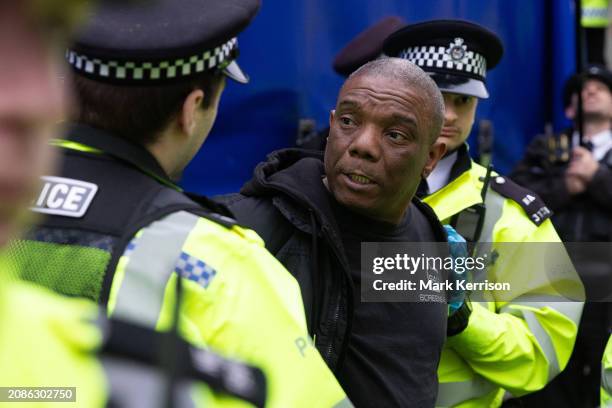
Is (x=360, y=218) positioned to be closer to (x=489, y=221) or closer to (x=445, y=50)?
(x=489, y=221)

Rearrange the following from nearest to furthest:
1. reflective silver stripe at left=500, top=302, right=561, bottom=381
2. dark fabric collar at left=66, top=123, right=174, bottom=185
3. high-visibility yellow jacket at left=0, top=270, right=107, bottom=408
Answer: high-visibility yellow jacket at left=0, top=270, right=107, bottom=408 < dark fabric collar at left=66, top=123, right=174, bottom=185 < reflective silver stripe at left=500, top=302, right=561, bottom=381

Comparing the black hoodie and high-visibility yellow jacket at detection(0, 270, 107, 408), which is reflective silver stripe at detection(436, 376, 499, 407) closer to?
the black hoodie

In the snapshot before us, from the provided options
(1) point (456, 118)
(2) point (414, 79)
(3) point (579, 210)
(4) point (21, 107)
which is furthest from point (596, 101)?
(4) point (21, 107)

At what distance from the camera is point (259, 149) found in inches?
176

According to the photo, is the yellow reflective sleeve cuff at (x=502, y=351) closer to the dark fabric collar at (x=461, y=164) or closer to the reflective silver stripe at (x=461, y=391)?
the reflective silver stripe at (x=461, y=391)

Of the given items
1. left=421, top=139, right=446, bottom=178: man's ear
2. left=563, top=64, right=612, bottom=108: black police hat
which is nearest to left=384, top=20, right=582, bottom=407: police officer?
left=421, top=139, right=446, bottom=178: man's ear

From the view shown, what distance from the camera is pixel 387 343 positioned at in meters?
2.54

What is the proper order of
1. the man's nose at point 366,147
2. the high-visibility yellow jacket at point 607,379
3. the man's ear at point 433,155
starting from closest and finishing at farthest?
the man's nose at point 366,147 → the man's ear at point 433,155 → the high-visibility yellow jacket at point 607,379

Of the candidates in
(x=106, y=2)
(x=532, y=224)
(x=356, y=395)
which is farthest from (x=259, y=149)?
(x=106, y=2)

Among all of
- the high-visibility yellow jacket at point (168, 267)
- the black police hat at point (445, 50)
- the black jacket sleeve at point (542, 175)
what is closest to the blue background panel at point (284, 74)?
the black jacket sleeve at point (542, 175)

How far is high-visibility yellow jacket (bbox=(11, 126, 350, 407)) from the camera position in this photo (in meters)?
1.56

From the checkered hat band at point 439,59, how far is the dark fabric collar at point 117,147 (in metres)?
2.00

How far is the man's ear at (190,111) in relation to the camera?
1.81 m

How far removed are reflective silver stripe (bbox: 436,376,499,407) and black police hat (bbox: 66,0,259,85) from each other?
1649 mm
